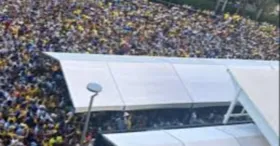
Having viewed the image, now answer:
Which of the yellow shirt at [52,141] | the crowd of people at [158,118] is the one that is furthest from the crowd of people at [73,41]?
the crowd of people at [158,118]

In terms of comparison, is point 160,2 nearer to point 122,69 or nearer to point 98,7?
point 98,7

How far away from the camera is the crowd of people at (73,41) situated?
6.50 m

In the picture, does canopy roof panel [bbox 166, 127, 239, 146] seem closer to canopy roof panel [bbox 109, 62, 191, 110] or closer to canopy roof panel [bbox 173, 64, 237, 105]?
canopy roof panel [bbox 109, 62, 191, 110]

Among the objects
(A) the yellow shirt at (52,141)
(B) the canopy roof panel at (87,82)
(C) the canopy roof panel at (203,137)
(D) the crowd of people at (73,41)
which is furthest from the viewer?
(B) the canopy roof panel at (87,82)

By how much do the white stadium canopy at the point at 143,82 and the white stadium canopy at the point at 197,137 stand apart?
667 millimetres

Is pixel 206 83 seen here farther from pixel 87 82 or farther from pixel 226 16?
pixel 226 16

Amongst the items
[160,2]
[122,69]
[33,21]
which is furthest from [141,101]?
[160,2]

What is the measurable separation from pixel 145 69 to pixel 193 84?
2.87 ft

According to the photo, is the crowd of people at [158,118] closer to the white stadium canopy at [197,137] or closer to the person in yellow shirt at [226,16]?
the white stadium canopy at [197,137]

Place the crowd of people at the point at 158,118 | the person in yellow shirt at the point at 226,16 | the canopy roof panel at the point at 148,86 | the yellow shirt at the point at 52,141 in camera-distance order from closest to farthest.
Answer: the yellow shirt at the point at 52,141 → the crowd of people at the point at 158,118 → the canopy roof panel at the point at 148,86 → the person in yellow shirt at the point at 226,16

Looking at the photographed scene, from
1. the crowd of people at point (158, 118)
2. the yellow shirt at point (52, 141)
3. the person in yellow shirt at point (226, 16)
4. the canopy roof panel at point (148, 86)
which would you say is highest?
the canopy roof panel at point (148, 86)

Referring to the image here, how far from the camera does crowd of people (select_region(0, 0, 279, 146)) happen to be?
650cm

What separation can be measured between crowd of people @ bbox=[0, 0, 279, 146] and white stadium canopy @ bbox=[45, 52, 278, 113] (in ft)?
0.96

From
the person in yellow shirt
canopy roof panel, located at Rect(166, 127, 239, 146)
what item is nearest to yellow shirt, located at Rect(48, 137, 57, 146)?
canopy roof panel, located at Rect(166, 127, 239, 146)
